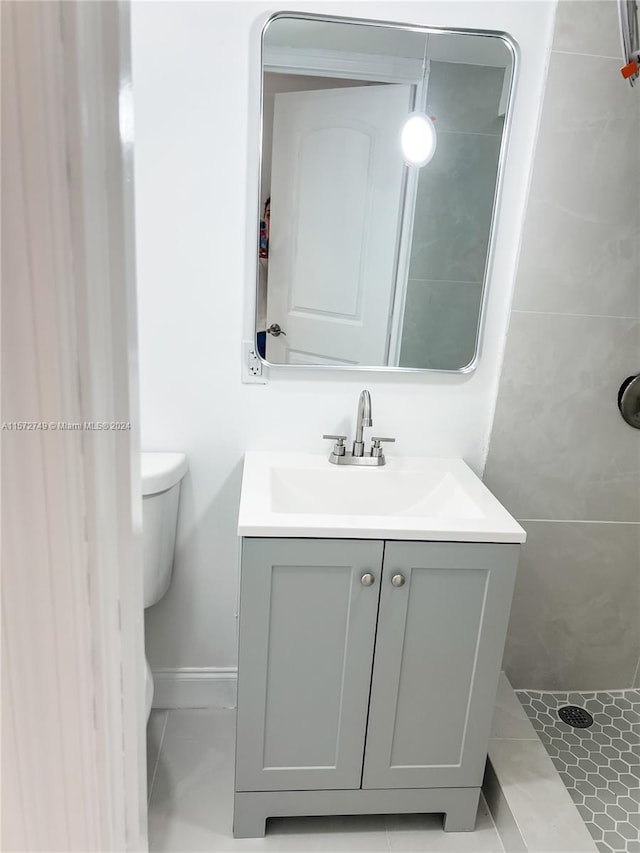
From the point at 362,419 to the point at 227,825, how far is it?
1052mm

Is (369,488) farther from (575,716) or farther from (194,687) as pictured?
(575,716)

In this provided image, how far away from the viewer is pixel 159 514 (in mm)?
1607

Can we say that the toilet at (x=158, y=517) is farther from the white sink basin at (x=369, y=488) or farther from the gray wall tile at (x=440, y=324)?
the gray wall tile at (x=440, y=324)

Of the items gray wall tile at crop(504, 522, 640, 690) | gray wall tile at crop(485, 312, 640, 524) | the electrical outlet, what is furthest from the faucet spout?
gray wall tile at crop(504, 522, 640, 690)

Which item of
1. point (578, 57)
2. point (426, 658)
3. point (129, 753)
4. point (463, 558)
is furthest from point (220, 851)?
point (578, 57)

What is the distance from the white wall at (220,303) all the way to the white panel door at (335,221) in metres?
0.07

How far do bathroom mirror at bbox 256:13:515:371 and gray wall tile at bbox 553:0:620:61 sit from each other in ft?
0.41

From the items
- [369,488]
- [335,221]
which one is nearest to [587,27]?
[335,221]

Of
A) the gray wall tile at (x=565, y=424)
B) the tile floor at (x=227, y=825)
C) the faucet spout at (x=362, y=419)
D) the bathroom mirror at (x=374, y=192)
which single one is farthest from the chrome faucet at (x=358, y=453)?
the tile floor at (x=227, y=825)

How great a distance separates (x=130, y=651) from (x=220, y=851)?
1316mm

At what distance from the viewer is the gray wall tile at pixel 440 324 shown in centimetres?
166

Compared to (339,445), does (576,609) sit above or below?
below

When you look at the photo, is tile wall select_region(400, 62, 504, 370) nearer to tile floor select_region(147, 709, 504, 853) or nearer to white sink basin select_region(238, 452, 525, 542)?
white sink basin select_region(238, 452, 525, 542)

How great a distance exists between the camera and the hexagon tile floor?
154cm
